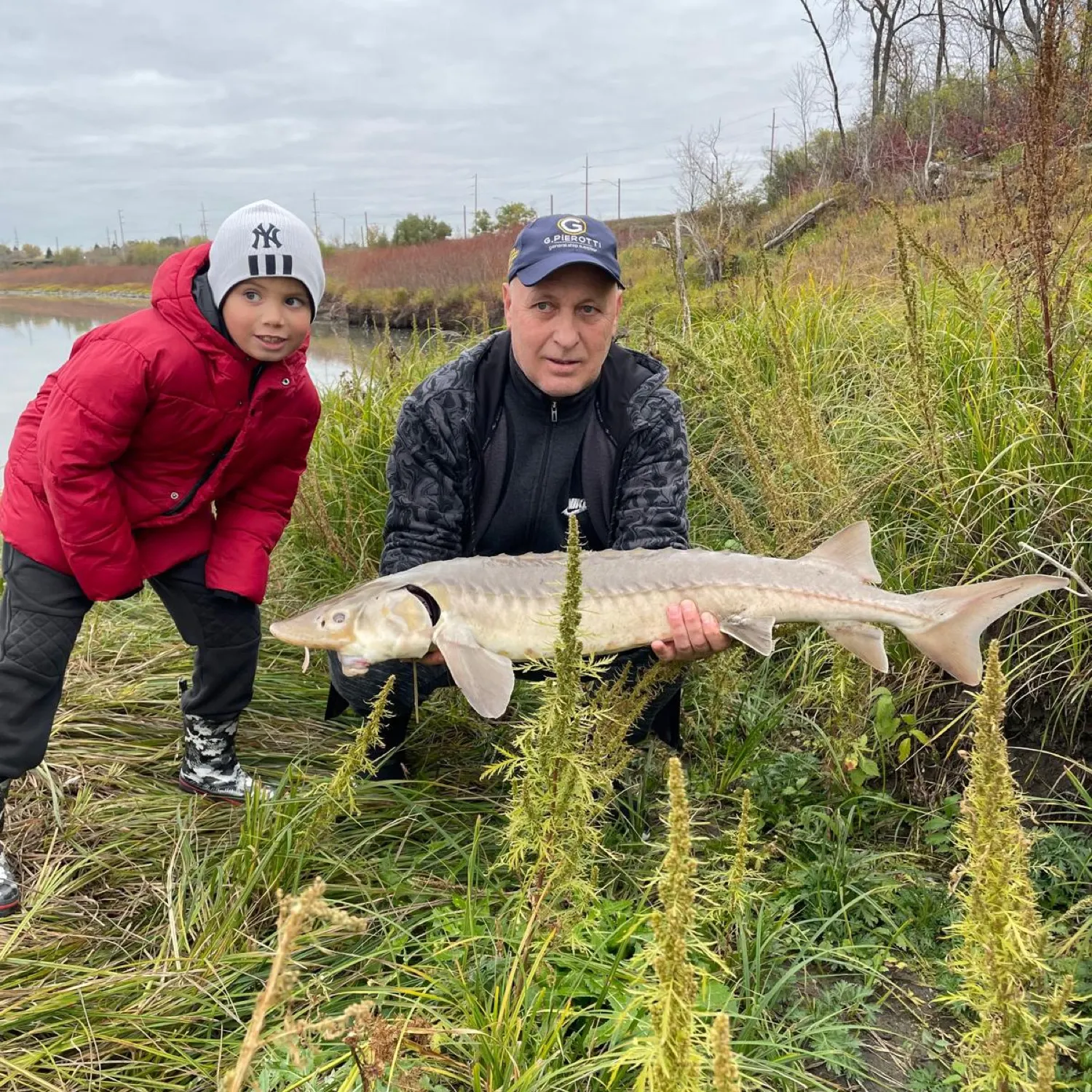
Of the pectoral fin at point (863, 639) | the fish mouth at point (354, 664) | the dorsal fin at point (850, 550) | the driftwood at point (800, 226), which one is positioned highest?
the driftwood at point (800, 226)

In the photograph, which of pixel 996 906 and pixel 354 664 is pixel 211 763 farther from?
pixel 996 906

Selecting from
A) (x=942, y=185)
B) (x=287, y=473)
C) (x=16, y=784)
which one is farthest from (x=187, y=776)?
(x=942, y=185)

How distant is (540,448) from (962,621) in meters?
1.23

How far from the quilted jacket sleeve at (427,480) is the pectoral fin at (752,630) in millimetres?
876

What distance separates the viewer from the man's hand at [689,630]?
2.08m

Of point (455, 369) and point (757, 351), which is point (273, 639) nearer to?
point (455, 369)

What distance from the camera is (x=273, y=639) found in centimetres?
338

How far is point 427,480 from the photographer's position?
256 centimetres

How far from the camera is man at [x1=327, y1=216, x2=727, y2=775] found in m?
2.45

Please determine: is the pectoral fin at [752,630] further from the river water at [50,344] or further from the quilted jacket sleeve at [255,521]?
the river water at [50,344]

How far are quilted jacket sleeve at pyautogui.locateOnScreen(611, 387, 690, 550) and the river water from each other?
2078 mm

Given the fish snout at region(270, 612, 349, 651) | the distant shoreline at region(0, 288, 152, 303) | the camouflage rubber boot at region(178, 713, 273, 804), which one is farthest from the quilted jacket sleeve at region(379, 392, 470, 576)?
the distant shoreline at region(0, 288, 152, 303)


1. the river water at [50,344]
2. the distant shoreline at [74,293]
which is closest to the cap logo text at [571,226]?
the river water at [50,344]

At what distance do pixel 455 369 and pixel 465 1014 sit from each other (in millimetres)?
1738
